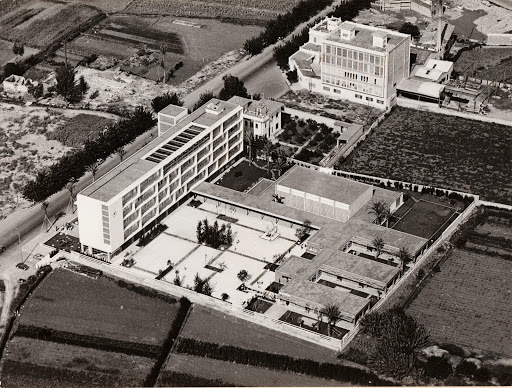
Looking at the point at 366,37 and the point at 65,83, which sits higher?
the point at 366,37

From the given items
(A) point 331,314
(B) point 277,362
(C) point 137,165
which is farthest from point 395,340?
(C) point 137,165

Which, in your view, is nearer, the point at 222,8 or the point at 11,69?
the point at 11,69

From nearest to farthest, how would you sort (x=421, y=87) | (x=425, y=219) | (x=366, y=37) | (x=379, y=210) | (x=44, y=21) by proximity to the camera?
(x=379, y=210), (x=425, y=219), (x=366, y=37), (x=421, y=87), (x=44, y=21)

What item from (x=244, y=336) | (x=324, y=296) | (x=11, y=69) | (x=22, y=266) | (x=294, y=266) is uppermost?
(x=11, y=69)

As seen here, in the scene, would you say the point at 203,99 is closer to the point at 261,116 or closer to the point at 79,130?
the point at 261,116

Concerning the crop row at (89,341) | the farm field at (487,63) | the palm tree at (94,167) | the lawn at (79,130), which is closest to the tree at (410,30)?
the farm field at (487,63)

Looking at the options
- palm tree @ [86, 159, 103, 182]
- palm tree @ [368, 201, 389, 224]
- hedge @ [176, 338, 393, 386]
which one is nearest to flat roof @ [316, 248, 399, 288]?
palm tree @ [368, 201, 389, 224]
